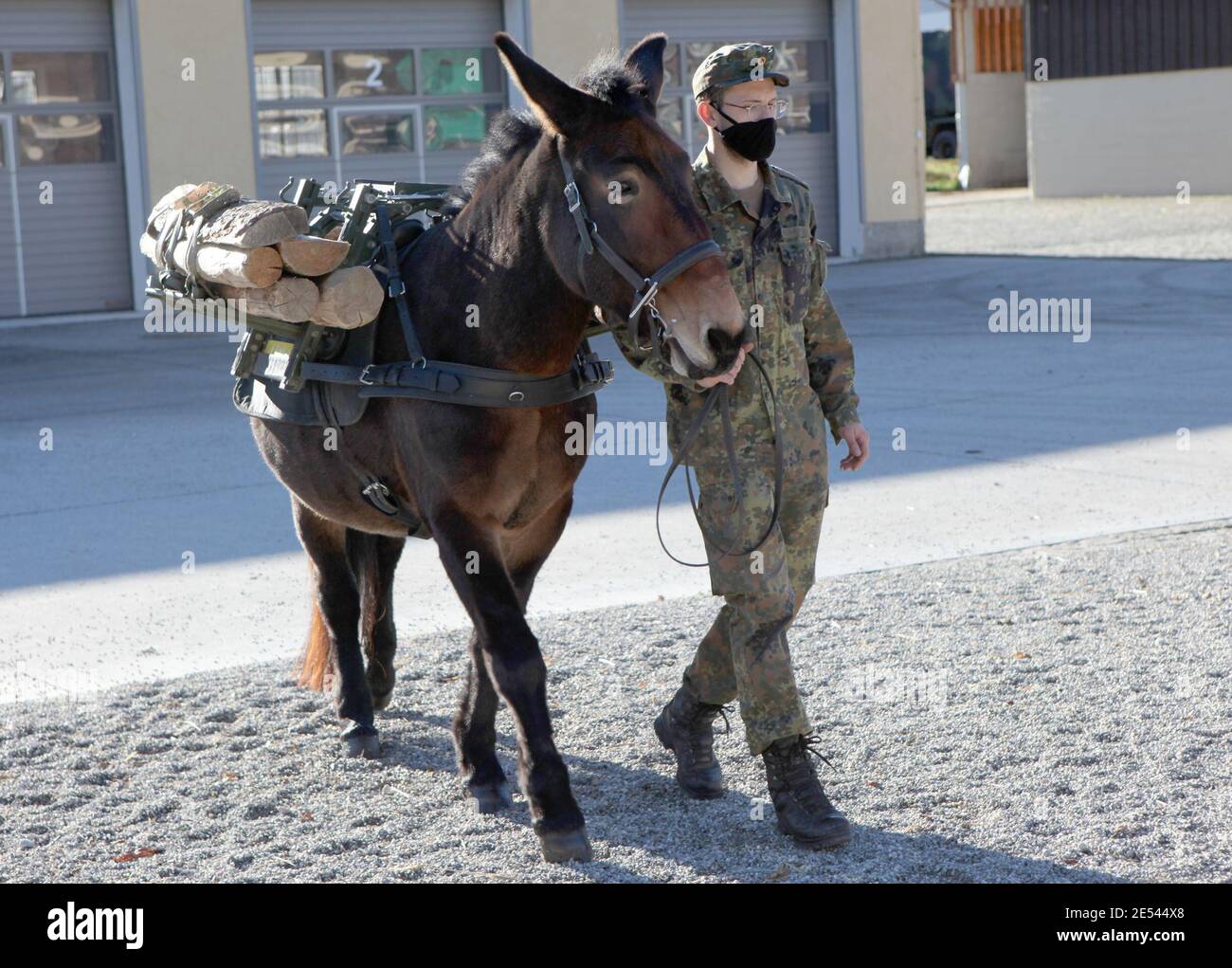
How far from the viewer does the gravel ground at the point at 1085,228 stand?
22781 millimetres

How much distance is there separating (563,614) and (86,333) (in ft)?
39.1

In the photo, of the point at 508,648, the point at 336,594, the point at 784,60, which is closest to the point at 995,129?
the point at 784,60

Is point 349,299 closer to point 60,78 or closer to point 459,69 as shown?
point 60,78

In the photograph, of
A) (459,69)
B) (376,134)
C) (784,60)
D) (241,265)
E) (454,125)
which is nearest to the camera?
(241,265)

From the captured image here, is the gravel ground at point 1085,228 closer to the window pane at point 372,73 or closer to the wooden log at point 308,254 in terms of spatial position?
the window pane at point 372,73

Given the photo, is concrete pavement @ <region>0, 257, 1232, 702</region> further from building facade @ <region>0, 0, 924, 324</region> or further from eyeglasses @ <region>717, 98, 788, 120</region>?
eyeglasses @ <region>717, 98, 788, 120</region>

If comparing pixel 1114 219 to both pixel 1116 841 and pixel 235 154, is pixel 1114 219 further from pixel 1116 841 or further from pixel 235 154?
pixel 1116 841

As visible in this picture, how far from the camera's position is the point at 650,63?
4195 millimetres

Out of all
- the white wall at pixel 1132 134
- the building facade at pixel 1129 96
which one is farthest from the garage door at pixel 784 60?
the white wall at pixel 1132 134

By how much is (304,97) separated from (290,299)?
51.1ft

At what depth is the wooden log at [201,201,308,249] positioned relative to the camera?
4.40m
